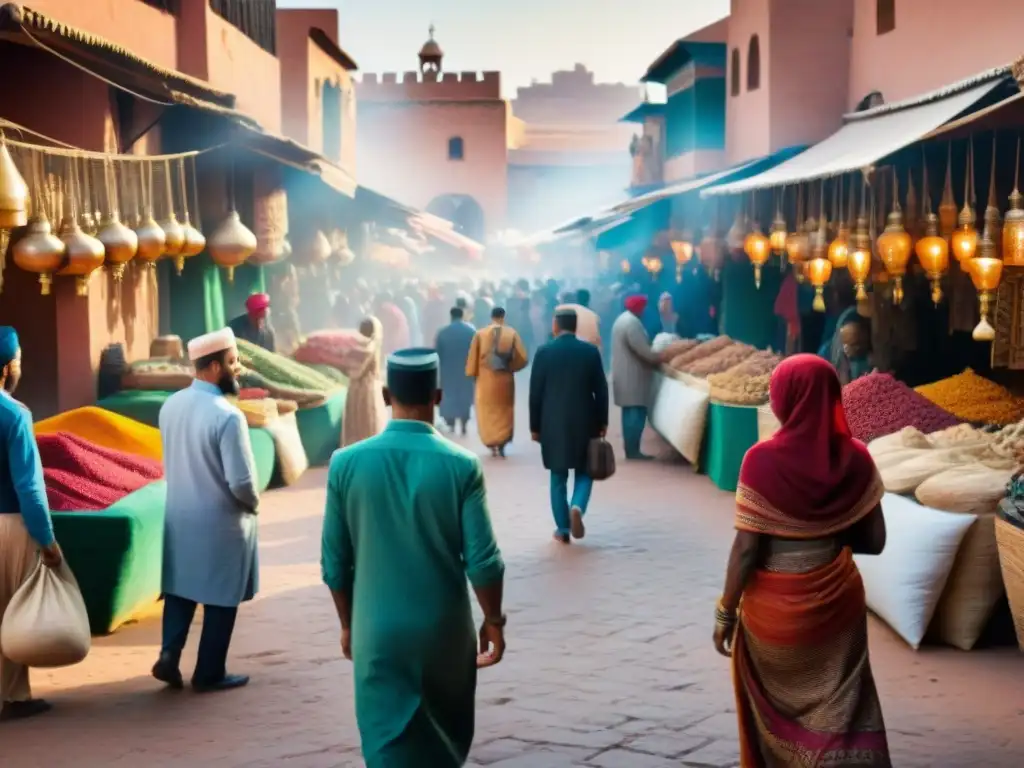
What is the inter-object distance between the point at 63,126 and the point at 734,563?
23.7 ft

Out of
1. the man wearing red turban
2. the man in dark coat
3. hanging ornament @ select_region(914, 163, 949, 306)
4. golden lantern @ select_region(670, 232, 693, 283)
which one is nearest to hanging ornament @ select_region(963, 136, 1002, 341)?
hanging ornament @ select_region(914, 163, 949, 306)

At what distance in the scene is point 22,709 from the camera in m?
5.88

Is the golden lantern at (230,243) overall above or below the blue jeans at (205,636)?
above

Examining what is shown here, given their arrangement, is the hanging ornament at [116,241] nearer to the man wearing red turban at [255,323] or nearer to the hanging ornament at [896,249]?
the man wearing red turban at [255,323]

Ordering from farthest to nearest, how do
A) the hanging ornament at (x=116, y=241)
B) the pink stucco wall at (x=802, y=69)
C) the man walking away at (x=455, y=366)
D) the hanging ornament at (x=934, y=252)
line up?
the pink stucco wall at (x=802, y=69)
the man walking away at (x=455, y=366)
the hanging ornament at (x=116, y=241)
the hanging ornament at (x=934, y=252)

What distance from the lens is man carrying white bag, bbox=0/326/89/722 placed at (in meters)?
5.55

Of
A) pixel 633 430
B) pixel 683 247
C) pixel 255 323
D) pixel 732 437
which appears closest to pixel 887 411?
pixel 732 437

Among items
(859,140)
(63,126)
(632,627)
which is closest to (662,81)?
(859,140)

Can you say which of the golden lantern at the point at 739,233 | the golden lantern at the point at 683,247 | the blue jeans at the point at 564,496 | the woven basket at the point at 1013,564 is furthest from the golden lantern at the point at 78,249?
the golden lantern at the point at 683,247

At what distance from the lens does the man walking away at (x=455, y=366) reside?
15164 millimetres

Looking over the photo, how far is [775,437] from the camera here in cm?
459

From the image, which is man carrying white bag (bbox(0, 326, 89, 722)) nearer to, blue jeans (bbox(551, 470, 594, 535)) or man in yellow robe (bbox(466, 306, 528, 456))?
blue jeans (bbox(551, 470, 594, 535))

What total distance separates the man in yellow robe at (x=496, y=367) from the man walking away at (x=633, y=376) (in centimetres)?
102

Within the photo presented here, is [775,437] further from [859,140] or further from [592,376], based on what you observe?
[859,140]
